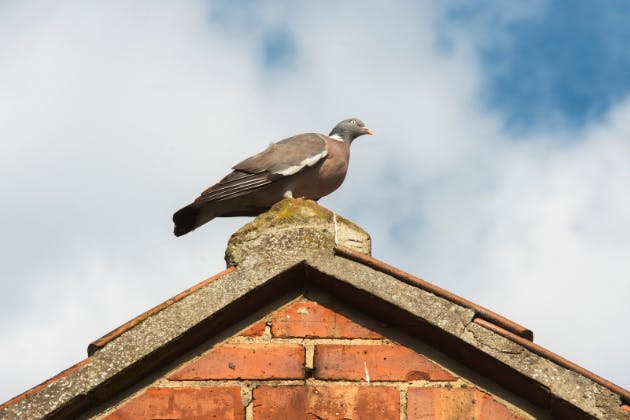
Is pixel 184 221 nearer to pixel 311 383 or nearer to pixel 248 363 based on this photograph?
pixel 248 363

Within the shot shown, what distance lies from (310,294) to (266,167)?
3.68 meters

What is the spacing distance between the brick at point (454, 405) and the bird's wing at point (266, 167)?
394 cm

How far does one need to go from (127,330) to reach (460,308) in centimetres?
125

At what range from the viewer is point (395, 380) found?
452 cm

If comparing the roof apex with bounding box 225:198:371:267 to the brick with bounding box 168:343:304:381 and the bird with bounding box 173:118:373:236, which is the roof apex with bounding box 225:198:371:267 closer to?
the brick with bounding box 168:343:304:381

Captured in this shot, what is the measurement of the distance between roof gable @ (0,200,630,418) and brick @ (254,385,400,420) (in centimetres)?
31

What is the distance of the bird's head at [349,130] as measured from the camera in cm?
1029

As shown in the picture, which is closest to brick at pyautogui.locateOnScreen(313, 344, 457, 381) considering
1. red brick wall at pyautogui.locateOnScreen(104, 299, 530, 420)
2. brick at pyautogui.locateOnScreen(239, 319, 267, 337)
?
red brick wall at pyautogui.locateOnScreen(104, 299, 530, 420)

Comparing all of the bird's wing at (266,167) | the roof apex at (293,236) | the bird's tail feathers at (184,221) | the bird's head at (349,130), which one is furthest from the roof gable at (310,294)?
the bird's head at (349,130)

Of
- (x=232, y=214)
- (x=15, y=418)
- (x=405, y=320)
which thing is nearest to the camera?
(x=15, y=418)

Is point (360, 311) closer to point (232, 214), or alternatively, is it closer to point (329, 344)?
point (329, 344)

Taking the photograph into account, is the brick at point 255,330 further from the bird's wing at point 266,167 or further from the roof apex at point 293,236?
the bird's wing at point 266,167

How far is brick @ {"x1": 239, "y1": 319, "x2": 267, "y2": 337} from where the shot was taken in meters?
4.67

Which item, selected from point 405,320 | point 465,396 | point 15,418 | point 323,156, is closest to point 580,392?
point 465,396
